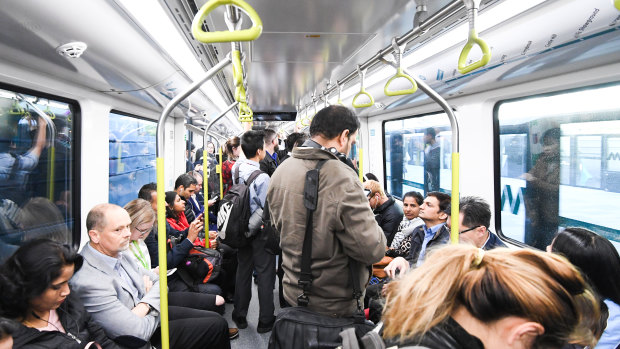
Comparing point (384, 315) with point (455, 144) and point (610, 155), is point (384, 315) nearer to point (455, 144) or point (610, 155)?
point (455, 144)

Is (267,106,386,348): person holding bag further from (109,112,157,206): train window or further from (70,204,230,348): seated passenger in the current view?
(109,112,157,206): train window

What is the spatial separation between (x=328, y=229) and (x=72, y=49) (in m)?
1.63

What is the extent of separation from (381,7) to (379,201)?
7.51 ft

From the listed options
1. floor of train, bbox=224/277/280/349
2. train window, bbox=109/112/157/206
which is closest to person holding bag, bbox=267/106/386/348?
floor of train, bbox=224/277/280/349

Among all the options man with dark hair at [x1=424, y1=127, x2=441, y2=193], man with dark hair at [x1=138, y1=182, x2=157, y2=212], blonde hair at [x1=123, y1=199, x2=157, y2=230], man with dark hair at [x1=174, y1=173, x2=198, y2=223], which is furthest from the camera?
man with dark hair at [x1=424, y1=127, x2=441, y2=193]

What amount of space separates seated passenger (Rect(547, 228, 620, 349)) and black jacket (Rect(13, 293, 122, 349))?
7.84ft

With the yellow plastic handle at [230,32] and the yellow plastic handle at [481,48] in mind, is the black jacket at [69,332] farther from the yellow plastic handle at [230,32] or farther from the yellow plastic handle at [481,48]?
the yellow plastic handle at [481,48]

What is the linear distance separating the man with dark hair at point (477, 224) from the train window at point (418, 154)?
2.22m

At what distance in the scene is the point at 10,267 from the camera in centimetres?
153

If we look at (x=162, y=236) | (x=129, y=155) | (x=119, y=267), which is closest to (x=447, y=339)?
(x=162, y=236)

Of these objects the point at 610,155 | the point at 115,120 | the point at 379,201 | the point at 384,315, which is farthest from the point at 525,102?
the point at 115,120

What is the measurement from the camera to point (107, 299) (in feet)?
6.31

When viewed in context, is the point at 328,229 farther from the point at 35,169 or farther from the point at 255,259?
the point at 35,169

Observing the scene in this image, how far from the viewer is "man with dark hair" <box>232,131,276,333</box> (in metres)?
3.10
